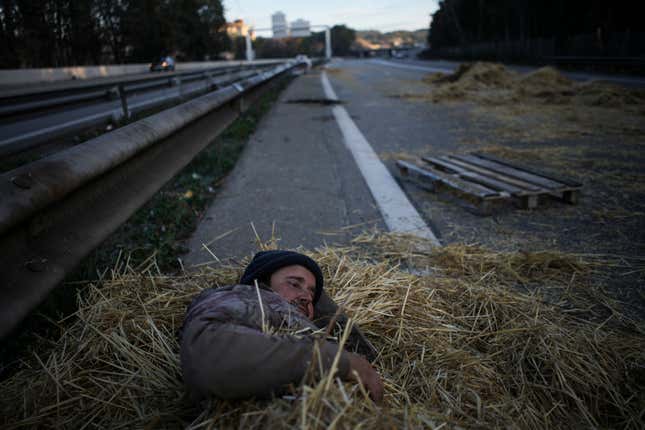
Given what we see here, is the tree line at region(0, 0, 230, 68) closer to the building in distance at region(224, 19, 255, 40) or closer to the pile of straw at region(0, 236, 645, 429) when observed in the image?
the pile of straw at region(0, 236, 645, 429)

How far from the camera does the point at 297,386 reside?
1.54 m

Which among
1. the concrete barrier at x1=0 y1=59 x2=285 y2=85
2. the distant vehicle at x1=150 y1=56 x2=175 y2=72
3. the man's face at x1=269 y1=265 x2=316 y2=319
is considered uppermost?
the distant vehicle at x1=150 y1=56 x2=175 y2=72

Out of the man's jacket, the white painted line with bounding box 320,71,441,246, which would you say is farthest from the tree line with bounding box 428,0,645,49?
the man's jacket

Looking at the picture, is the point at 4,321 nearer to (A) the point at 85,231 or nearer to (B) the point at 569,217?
(A) the point at 85,231

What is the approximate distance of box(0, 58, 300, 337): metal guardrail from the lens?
5.54ft

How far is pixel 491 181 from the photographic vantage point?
14.2 feet

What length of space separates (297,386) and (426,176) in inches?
139

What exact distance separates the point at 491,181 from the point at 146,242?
122 inches

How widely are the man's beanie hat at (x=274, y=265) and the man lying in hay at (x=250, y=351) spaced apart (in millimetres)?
276

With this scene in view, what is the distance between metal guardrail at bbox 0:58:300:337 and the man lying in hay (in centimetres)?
64

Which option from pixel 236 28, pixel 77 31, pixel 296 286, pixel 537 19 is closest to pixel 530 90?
pixel 296 286

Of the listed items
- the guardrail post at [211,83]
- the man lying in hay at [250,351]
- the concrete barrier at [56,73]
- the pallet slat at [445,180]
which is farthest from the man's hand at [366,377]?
the concrete barrier at [56,73]

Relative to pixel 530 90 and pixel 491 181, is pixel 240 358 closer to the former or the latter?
pixel 491 181

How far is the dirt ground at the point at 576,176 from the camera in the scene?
10.4 feet
